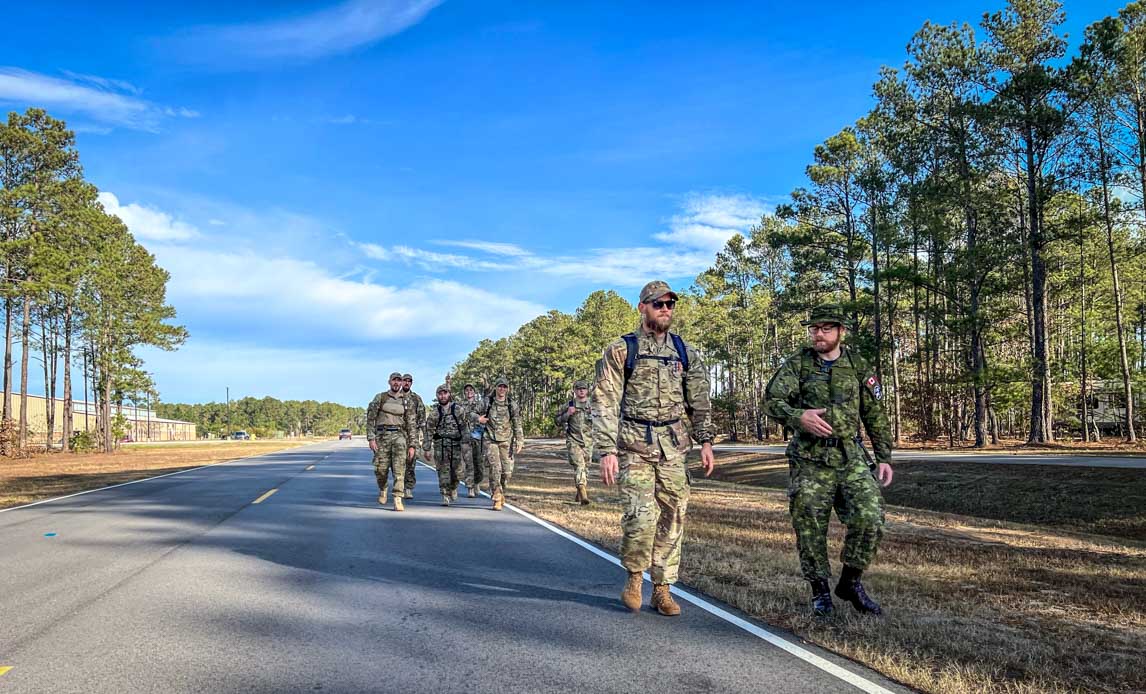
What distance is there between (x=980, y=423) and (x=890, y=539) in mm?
21313

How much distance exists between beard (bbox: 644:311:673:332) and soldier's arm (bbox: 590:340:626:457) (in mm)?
248

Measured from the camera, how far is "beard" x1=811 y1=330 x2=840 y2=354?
5.23m

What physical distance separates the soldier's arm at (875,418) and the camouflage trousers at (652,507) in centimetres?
140

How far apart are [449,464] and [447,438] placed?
516 millimetres

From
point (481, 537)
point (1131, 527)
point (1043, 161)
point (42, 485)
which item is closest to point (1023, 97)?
point (1043, 161)

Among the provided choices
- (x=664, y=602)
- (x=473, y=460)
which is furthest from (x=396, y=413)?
(x=664, y=602)

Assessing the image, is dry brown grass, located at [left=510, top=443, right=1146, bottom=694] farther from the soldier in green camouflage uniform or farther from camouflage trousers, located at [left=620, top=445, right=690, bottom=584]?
the soldier in green camouflage uniform

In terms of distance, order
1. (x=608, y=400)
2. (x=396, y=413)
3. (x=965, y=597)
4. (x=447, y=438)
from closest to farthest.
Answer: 1. (x=608, y=400)
2. (x=965, y=597)
3. (x=396, y=413)
4. (x=447, y=438)

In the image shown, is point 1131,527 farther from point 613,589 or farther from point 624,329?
point 624,329

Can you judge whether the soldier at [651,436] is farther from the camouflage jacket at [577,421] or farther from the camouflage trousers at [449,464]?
the camouflage jacket at [577,421]

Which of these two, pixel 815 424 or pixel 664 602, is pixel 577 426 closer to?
pixel 664 602

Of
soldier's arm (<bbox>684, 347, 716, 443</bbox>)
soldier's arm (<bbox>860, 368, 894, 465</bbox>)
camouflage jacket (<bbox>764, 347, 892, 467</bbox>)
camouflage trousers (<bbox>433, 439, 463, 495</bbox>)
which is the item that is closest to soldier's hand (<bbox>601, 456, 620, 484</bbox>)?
soldier's arm (<bbox>684, 347, 716, 443</bbox>)

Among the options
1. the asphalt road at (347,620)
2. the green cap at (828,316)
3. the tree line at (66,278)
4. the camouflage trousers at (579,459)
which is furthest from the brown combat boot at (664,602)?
the tree line at (66,278)

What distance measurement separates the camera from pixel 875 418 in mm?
5195
